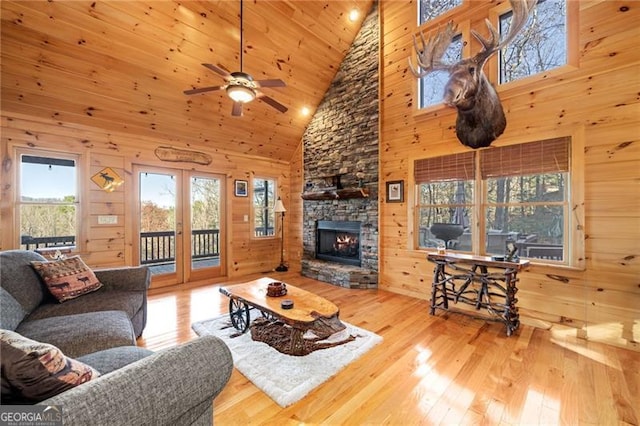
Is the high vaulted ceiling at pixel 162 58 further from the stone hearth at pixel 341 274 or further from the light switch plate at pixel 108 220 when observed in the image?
the stone hearth at pixel 341 274

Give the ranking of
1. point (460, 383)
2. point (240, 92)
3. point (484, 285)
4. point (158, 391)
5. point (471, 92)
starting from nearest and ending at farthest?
point (158, 391) → point (460, 383) → point (240, 92) → point (471, 92) → point (484, 285)

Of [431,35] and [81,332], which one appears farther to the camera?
[431,35]

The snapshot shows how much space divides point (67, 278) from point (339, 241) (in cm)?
391

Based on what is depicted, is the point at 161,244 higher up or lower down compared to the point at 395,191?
lower down

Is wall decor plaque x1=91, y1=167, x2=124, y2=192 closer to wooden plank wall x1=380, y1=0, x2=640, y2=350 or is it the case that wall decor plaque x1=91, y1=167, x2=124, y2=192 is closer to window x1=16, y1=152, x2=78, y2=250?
window x1=16, y1=152, x2=78, y2=250

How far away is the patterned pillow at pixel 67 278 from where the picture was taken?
221 centimetres

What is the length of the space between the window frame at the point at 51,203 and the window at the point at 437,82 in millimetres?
5120

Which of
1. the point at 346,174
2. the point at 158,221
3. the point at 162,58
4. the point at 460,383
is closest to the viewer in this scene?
the point at 460,383

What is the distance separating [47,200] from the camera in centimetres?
354

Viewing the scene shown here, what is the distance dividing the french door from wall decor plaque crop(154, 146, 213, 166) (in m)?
0.21

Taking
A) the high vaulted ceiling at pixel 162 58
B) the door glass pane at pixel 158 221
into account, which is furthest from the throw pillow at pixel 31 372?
the door glass pane at pixel 158 221

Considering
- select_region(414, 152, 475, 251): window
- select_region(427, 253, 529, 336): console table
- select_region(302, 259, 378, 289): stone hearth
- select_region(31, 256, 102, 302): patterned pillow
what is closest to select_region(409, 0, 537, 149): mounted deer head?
select_region(414, 152, 475, 251): window

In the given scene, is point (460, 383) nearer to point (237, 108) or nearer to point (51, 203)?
point (237, 108)

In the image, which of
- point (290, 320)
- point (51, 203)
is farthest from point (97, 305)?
point (51, 203)
